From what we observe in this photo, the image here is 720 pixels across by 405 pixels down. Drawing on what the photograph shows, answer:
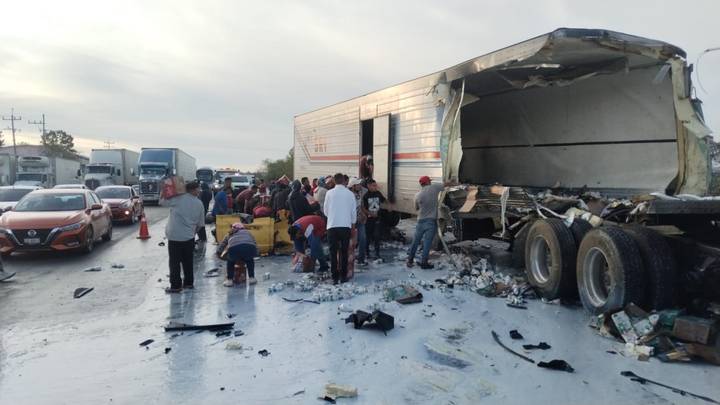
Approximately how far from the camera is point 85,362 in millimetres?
4824

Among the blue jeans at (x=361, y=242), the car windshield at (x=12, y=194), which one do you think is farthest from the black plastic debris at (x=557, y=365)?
the car windshield at (x=12, y=194)

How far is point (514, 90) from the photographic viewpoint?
10297mm

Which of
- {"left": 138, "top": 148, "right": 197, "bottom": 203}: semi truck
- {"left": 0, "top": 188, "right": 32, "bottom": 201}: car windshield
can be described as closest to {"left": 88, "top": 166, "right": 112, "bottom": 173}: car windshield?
{"left": 138, "top": 148, "right": 197, "bottom": 203}: semi truck

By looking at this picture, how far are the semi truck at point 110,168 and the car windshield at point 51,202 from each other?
70.2ft

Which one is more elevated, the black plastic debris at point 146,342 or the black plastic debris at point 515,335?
the black plastic debris at point 515,335

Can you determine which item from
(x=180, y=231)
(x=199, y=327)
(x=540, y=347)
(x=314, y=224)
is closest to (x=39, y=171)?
(x=180, y=231)

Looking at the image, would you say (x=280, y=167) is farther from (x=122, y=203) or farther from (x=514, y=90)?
(x=514, y=90)

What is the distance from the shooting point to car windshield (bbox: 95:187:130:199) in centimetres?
1805

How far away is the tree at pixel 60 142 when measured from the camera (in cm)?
8200

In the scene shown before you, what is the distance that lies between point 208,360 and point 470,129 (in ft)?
28.9

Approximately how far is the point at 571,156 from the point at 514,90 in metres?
1.80

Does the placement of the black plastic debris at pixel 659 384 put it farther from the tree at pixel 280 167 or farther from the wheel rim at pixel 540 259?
the tree at pixel 280 167

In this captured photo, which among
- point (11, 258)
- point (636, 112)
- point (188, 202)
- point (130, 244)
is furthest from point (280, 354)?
point (130, 244)

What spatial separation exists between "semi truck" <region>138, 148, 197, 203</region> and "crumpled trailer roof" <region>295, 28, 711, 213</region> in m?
18.3
